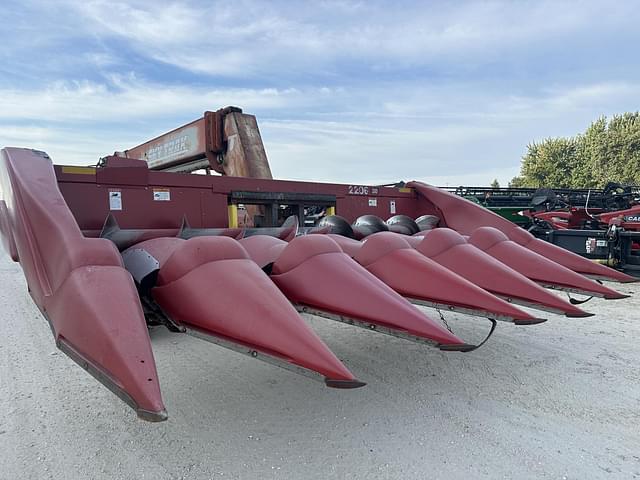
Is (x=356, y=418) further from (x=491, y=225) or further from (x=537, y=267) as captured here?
(x=491, y=225)

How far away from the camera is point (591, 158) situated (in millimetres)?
26172

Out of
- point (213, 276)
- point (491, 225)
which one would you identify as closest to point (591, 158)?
point (491, 225)

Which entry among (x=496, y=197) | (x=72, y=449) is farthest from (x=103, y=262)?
(x=496, y=197)

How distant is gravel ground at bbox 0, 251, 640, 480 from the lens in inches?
67.6

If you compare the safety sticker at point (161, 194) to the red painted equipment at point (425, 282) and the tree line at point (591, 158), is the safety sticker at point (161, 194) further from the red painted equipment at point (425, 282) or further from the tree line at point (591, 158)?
the tree line at point (591, 158)

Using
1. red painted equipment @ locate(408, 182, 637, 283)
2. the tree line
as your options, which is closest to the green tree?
the tree line

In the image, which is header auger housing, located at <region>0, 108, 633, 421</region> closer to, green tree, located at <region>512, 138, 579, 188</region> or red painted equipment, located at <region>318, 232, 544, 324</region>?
red painted equipment, located at <region>318, 232, 544, 324</region>

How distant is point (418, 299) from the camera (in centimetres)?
181

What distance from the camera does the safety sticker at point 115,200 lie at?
263 cm

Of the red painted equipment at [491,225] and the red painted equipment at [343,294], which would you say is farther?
the red painted equipment at [491,225]

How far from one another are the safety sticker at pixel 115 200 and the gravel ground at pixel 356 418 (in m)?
1.11

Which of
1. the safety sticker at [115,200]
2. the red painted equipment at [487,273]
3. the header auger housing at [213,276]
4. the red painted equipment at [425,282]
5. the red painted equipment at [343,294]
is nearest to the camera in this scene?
the header auger housing at [213,276]

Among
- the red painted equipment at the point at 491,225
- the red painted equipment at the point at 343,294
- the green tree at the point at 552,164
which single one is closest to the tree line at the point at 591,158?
the green tree at the point at 552,164

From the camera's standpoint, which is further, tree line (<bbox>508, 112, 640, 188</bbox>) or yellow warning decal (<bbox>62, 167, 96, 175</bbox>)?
tree line (<bbox>508, 112, 640, 188</bbox>)
